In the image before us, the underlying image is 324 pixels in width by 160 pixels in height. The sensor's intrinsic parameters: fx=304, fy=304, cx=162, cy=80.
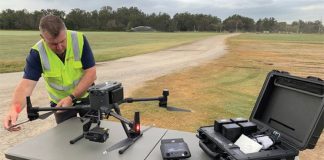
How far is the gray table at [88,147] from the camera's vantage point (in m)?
2.18

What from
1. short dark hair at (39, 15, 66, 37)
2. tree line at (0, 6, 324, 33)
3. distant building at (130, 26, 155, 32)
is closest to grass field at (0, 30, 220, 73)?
short dark hair at (39, 15, 66, 37)

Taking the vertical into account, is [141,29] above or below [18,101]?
below

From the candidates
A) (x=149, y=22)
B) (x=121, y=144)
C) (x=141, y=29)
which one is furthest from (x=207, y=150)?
(x=149, y=22)

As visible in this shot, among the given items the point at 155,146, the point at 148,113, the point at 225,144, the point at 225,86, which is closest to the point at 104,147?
the point at 155,146

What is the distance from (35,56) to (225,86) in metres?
8.19

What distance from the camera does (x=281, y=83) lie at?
2301mm

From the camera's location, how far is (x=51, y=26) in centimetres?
258

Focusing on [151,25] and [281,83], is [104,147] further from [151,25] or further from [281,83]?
[151,25]

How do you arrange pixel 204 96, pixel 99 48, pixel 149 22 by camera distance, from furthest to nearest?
pixel 149 22, pixel 99 48, pixel 204 96

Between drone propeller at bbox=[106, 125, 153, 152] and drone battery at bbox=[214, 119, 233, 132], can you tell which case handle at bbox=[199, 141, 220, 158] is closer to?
drone battery at bbox=[214, 119, 233, 132]

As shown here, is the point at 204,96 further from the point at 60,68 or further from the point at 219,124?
the point at 219,124

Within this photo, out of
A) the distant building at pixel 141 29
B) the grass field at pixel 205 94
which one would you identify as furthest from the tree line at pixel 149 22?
the grass field at pixel 205 94

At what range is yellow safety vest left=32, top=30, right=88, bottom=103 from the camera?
2912 millimetres

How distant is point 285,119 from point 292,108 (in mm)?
95
